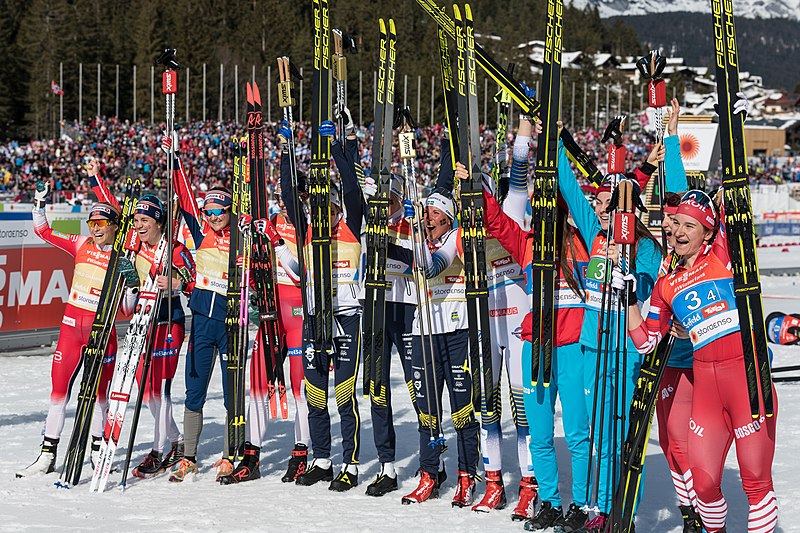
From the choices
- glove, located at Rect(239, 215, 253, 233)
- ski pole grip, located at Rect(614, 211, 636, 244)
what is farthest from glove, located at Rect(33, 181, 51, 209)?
ski pole grip, located at Rect(614, 211, 636, 244)

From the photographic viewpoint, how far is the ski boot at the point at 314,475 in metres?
6.98

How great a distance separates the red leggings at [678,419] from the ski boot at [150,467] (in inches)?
147

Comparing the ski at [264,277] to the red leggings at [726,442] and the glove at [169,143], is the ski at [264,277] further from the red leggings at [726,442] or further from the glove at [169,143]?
the red leggings at [726,442]

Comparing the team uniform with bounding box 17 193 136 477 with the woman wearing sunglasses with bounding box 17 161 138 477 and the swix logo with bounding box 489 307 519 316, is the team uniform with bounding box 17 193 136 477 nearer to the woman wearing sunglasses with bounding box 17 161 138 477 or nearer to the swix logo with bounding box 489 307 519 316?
the woman wearing sunglasses with bounding box 17 161 138 477

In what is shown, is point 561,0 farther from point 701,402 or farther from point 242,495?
point 242,495

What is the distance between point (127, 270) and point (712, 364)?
428 cm

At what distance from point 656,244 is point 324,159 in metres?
2.57

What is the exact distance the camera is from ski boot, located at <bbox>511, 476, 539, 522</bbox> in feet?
20.1

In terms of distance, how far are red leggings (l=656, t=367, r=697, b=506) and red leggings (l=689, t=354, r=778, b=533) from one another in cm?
24

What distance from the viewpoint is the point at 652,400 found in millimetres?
5285

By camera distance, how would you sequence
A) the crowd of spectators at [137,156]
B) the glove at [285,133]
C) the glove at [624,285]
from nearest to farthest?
the glove at [624,285]
the glove at [285,133]
the crowd of spectators at [137,156]

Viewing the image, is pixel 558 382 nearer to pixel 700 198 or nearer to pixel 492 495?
pixel 492 495

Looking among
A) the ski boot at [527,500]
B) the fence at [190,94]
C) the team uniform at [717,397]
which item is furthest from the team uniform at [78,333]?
the fence at [190,94]

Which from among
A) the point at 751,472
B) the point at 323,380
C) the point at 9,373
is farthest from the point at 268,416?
the point at 9,373
